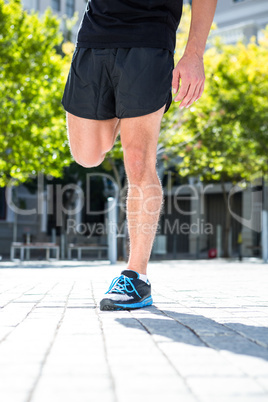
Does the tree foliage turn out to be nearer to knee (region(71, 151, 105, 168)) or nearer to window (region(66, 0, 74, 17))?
window (region(66, 0, 74, 17))

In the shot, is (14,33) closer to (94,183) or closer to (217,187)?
(94,183)

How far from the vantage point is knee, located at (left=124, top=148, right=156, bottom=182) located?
324cm

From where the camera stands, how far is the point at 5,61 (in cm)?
1530

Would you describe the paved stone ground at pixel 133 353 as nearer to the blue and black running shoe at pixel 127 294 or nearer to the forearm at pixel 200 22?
the blue and black running shoe at pixel 127 294

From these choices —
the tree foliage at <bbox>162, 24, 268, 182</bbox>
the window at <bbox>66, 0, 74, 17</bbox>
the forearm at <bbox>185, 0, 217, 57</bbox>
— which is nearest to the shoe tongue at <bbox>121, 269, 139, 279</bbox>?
the forearm at <bbox>185, 0, 217, 57</bbox>

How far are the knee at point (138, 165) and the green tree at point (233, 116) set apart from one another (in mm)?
16187

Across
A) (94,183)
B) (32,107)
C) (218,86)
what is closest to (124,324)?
(32,107)

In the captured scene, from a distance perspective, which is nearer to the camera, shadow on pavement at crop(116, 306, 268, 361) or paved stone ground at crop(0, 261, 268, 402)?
paved stone ground at crop(0, 261, 268, 402)

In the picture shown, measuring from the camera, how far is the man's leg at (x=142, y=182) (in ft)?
10.3

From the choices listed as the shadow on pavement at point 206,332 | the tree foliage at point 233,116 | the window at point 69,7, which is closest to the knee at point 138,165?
the shadow on pavement at point 206,332

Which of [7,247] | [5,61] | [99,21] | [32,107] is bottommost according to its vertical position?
[7,247]

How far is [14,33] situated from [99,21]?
1312 cm

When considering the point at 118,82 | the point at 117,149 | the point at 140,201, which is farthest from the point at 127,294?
the point at 117,149

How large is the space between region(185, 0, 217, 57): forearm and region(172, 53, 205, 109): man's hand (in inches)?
3.7
